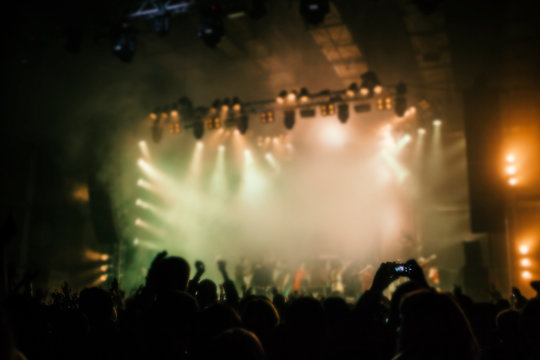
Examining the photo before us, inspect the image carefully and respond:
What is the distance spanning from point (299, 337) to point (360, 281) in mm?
9806

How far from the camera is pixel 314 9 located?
7430 millimetres

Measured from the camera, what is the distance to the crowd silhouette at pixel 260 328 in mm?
1718

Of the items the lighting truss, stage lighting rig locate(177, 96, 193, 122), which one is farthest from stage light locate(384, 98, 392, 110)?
the lighting truss

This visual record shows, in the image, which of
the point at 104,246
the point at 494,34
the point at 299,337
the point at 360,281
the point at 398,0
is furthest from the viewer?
the point at 104,246

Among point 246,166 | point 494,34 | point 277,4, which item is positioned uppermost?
point 277,4

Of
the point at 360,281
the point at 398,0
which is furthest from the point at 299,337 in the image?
the point at 360,281

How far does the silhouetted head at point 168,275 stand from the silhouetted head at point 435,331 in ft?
5.43

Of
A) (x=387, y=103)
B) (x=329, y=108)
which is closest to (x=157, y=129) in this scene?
(x=329, y=108)

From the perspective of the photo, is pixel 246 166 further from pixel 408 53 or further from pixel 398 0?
pixel 398 0

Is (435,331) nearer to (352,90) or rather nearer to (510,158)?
(352,90)

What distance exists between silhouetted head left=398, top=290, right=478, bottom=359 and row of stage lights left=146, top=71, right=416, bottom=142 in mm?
10491

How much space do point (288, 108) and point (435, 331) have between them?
36.9 ft

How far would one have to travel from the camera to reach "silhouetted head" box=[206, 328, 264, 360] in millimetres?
1769

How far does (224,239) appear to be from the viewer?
19.7 m
